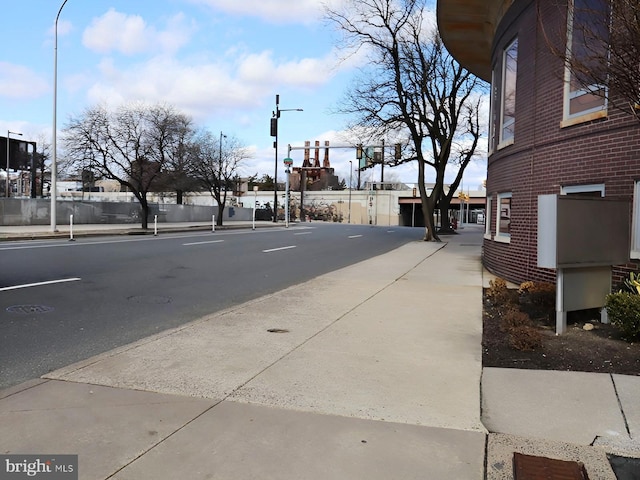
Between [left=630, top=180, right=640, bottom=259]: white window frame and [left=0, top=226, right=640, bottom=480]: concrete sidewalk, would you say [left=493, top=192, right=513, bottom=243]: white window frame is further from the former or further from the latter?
[left=0, top=226, right=640, bottom=480]: concrete sidewalk

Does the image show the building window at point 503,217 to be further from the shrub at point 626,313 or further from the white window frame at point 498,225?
the shrub at point 626,313

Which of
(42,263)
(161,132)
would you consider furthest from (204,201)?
(42,263)

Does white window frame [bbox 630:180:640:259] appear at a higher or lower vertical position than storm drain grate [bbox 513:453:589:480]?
higher

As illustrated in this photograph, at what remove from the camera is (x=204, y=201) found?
79062mm

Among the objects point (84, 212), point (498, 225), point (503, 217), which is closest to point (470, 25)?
point (503, 217)

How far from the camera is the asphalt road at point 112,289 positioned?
5.94 meters

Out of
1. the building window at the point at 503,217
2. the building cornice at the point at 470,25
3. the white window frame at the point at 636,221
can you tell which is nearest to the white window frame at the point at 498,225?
the building window at the point at 503,217

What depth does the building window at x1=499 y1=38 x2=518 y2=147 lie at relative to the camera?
11805 millimetres

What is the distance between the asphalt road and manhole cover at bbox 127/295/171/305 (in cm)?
2

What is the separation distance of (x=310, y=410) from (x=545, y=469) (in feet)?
5.81

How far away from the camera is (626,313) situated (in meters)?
5.84

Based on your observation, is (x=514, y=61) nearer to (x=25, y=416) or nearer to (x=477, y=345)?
(x=477, y=345)

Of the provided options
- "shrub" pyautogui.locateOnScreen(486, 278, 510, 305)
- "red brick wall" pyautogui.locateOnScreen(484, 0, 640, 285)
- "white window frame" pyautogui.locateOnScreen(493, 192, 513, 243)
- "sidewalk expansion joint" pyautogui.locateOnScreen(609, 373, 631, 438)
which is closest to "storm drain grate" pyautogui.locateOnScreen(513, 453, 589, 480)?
"sidewalk expansion joint" pyautogui.locateOnScreen(609, 373, 631, 438)

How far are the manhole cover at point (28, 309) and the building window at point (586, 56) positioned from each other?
756 centimetres
